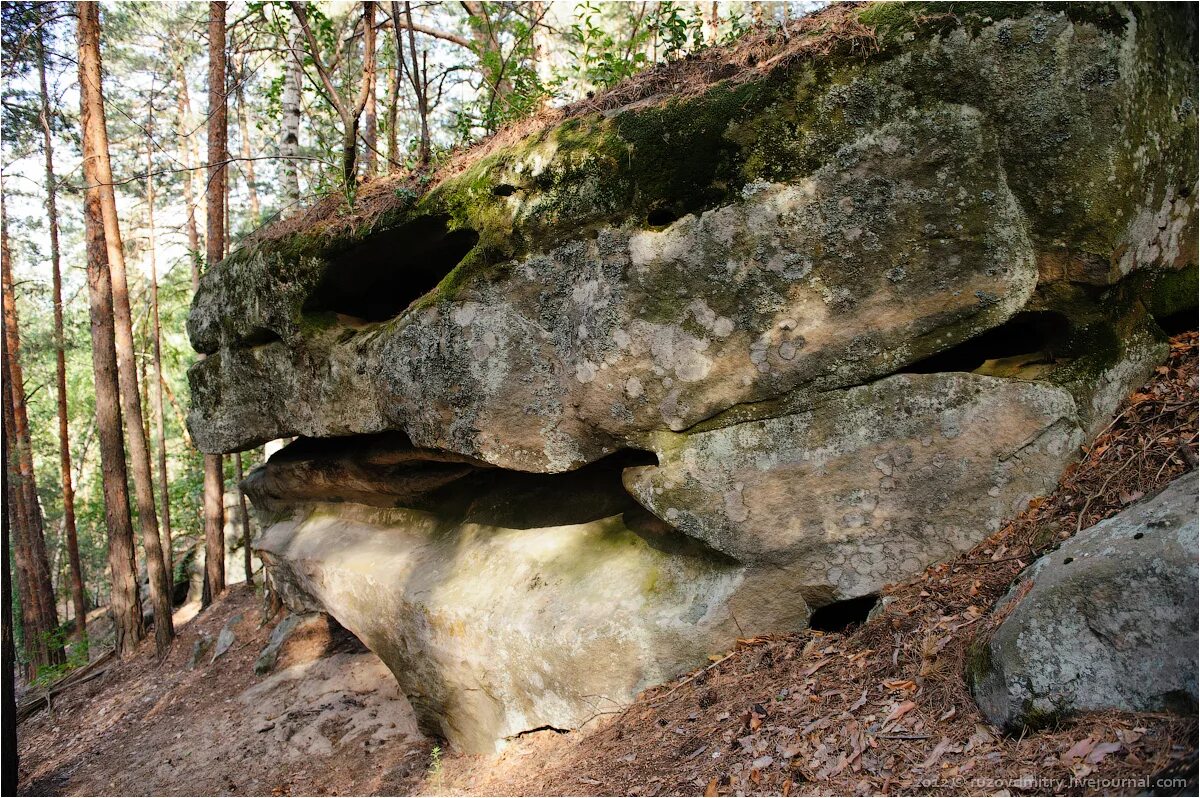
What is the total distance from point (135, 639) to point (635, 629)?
38.1 feet

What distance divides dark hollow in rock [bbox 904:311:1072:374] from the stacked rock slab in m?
0.02

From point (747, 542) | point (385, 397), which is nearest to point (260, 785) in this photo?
point (385, 397)

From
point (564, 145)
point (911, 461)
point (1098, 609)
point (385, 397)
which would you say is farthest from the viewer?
point (385, 397)

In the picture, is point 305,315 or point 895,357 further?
point 305,315

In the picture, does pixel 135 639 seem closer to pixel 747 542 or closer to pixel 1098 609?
pixel 747 542

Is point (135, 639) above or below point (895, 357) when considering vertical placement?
below

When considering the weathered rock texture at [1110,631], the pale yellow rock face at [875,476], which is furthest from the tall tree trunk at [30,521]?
the weathered rock texture at [1110,631]

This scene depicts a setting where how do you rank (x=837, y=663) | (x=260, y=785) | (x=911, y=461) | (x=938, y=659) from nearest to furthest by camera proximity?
1. (x=938, y=659)
2. (x=837, y=663)
3. (x=911, y=461)
4. (x=260, y=785)

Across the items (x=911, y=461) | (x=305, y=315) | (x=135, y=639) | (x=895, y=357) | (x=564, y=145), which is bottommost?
(x=135, y=639)

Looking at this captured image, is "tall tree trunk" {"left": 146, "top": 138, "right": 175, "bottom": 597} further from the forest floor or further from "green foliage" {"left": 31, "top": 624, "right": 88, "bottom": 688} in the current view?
the forest floor

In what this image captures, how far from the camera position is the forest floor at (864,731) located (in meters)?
2.88

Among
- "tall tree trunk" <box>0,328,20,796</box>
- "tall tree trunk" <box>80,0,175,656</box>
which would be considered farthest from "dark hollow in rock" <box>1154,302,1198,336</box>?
"tall tree trunk" <box>80,0,175,656</box>

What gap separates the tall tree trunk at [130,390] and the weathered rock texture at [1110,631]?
1241 centimetres

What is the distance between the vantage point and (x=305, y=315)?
23.1 ft
